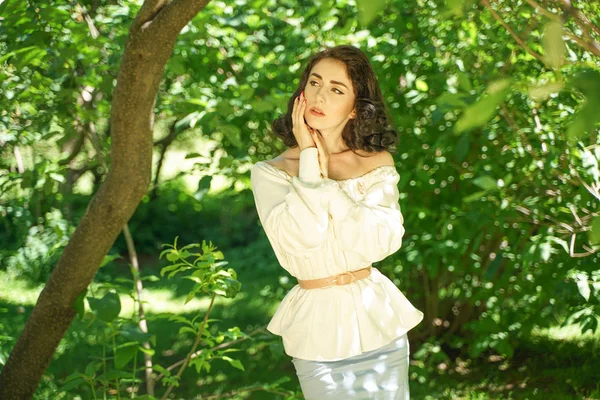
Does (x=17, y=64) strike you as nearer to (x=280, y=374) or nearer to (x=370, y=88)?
(x=370, y=88)

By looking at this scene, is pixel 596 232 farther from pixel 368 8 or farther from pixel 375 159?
pixel 375 159

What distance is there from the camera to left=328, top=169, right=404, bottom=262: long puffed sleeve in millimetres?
2373

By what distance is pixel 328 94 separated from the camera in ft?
8.44

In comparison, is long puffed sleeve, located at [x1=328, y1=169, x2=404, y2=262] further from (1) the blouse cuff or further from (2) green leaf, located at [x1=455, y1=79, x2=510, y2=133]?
(2) green leaf, located at [x1=455, y1=79, x2=510, y2=133]

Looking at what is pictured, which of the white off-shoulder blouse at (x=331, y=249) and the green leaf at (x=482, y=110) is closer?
the green leaf at (x=482, y=110)

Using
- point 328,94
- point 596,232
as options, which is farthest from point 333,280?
point 596,232

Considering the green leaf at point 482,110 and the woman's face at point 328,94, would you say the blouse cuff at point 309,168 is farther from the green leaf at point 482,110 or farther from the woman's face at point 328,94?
the green leaf at point 482,110

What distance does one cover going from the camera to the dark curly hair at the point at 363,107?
263cm

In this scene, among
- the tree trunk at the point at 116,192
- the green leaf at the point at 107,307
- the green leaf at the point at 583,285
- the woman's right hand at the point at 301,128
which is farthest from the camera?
the green leaf at the point at 583,285

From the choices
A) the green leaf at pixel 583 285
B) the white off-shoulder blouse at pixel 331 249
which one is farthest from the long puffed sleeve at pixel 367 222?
the green leaf at pixel 583 285

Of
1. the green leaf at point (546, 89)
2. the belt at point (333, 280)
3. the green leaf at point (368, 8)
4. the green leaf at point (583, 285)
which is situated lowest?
the green leaf at point (583, 285)

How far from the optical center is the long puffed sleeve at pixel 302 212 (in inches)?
91.5

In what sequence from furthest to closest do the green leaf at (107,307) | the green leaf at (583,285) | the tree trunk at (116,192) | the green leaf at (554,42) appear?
the green leaf at (583,285)
the green leaf at (107,307)
the tree trunk at (116,192)
the green leaf at (554,42)

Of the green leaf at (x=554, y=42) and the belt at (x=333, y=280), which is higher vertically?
the green leaf at (x=554, y=42)
